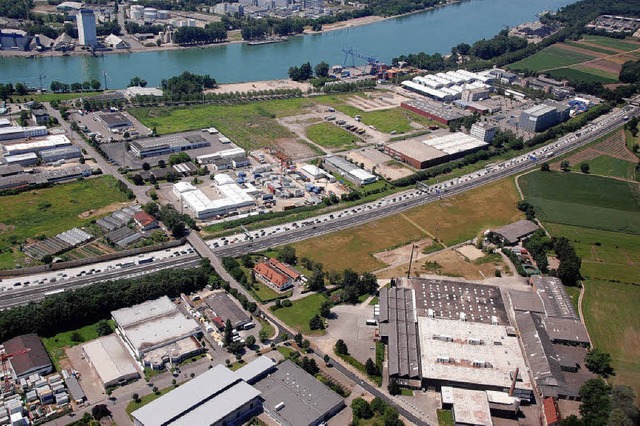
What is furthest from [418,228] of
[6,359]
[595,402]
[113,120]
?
[113,120]

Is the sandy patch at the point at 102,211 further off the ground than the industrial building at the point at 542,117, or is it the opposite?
the industrial building at the point at 542,117

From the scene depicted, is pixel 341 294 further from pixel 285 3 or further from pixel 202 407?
pixel 285 3

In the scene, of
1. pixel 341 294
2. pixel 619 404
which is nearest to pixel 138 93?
pixel 341 294

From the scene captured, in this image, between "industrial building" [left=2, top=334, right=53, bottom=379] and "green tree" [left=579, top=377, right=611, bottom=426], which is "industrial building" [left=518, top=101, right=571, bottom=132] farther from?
"industrial building" [left=2, top=334, right=53, bottom=379]

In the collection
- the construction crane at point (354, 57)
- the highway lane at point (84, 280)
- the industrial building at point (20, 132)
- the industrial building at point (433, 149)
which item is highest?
the construction crane at point (354, 57)

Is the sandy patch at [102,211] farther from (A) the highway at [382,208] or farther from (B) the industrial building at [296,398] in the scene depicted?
(B) the industrial building at [296,398]

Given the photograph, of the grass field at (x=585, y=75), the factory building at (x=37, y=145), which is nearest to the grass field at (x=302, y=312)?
the factory building at (x=37, y=145)

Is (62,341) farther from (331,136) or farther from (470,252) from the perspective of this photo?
(331,136)
